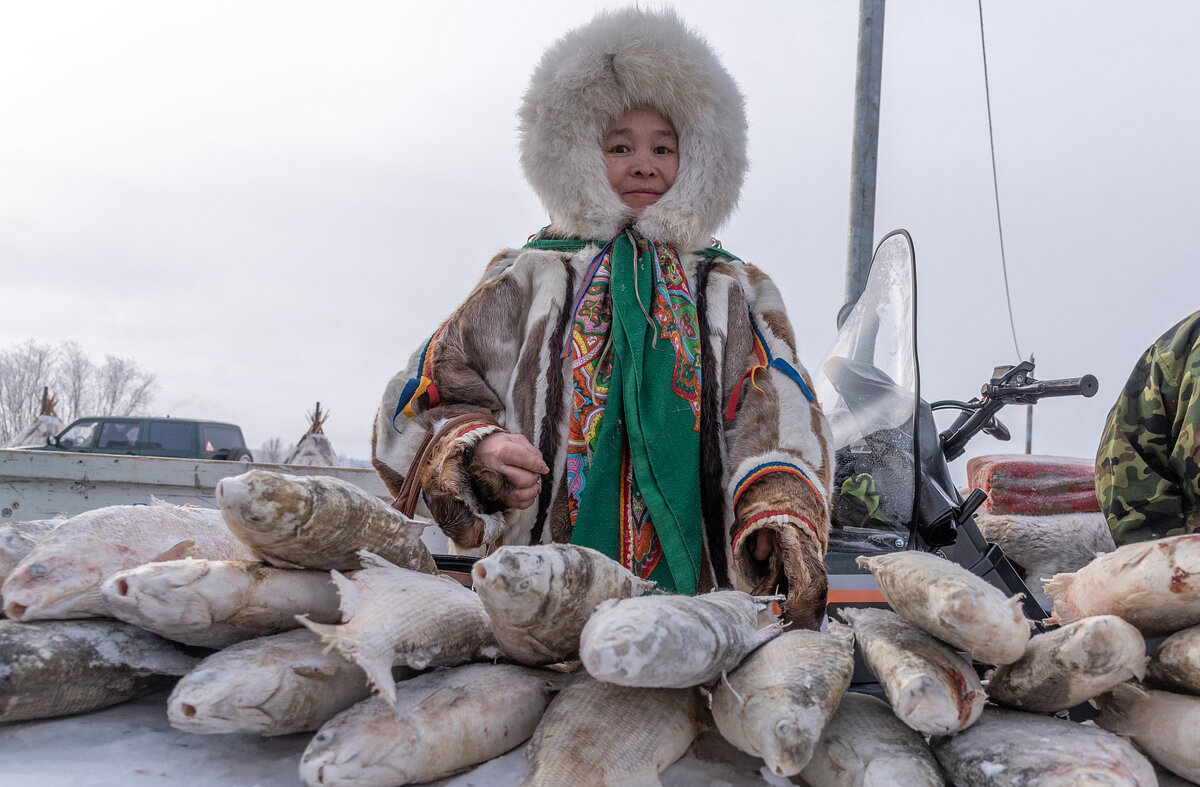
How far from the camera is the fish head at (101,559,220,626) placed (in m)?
0.86

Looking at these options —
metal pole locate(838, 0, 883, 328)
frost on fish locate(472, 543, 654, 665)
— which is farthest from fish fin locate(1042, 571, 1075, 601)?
metal pole locate(838, 0, 883, 328)

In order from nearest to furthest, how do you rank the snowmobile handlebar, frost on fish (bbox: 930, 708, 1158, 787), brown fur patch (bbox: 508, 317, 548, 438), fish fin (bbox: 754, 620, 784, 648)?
frost on fish (bbox: 930, 708, 1158, 787)
fish fin (bbox: 754, 620, 784, 648)
brown fur patch (bbox: 508, 317, 548, 438)
the snowmobile handlebar

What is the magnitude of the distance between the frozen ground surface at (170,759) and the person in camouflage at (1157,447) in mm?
1572

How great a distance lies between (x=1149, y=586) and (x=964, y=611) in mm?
268

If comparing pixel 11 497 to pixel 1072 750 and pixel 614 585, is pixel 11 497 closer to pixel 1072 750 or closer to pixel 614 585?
pixel 614 585

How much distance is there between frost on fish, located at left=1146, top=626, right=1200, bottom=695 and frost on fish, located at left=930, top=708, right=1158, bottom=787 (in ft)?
0.44

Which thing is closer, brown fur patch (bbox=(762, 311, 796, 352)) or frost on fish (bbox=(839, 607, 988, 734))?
frost on fish (bbox=(839, 607, 988, 734))

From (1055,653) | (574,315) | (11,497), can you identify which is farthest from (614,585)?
(11,497)

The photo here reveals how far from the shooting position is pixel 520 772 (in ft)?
2.75

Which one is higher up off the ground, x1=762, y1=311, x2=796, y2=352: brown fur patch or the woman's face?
the woman's face

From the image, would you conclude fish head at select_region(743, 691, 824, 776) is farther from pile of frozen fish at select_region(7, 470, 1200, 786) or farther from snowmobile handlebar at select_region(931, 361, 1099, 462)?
snowmobile handlebar at select_region(931, 361, 1099, 462)

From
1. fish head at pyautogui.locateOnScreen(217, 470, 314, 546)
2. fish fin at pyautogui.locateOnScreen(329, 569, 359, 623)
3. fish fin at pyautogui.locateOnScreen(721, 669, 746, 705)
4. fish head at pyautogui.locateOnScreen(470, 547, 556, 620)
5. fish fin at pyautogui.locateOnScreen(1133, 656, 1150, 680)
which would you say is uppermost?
fish head at pyautogui.locateOnScreen(217, 470, 314, 546)

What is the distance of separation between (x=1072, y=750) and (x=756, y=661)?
33 centimetres

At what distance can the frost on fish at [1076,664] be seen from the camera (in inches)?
30.8
